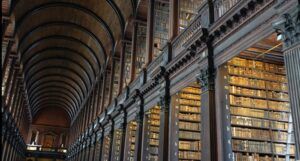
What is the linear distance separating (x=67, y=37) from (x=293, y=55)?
1882 cm

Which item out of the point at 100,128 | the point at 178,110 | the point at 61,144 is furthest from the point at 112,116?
the point at 61,144

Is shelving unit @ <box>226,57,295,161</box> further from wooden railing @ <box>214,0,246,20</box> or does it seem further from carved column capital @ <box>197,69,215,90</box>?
wooden railing @ <box>214,0,246,20</box>

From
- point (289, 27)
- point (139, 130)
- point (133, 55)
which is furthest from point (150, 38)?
point (289, 27)

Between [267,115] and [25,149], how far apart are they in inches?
1419

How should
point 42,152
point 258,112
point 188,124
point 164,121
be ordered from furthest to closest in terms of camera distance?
point 42,152
point 164,121
point 188,124
point 258,112

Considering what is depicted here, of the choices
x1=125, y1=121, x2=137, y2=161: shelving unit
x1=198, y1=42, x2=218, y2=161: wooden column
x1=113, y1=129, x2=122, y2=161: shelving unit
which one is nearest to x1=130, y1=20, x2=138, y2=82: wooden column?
x1=125, y1=121, x2=137, y2=161: shelving unit

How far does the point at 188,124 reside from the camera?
25.9 feet

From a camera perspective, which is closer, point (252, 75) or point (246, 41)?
point (246, 41)

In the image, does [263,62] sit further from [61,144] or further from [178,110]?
[61,144]

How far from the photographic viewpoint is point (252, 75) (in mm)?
6676

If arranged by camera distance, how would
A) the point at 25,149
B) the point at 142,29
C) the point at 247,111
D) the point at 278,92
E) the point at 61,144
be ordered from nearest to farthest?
the point at 247,111
the point at 278,92
the point at 142,29
the point at 25,149
the point at 61,144

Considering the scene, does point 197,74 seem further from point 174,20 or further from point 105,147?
point 105,147

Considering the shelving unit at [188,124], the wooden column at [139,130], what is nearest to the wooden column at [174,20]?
the shelving unit at [188,124]

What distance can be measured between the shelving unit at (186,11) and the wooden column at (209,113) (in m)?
2.82
